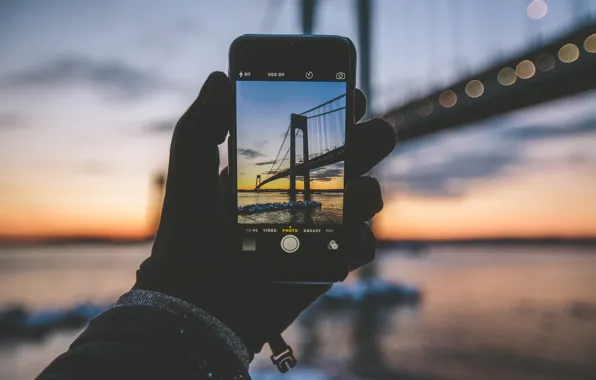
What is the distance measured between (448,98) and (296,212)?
1271 centimetres

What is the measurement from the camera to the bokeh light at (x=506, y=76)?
40.8 feet

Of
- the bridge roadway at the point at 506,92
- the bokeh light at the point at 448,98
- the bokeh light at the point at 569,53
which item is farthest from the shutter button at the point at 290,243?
the bokeh light at the point at 448,98

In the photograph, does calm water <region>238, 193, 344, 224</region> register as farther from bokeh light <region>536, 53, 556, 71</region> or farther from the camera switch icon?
bokeh light <region>536, 53, 556, 71</region>

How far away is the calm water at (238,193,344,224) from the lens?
35.1 inches

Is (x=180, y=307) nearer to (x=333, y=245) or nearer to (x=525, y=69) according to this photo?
(x=333, y=245)

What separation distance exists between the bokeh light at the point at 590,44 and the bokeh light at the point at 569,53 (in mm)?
175

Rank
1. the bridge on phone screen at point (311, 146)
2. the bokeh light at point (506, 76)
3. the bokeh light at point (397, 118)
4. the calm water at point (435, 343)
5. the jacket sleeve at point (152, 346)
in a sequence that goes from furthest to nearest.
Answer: the bokeh light at point (397, 118), the bokeh light at point (506, 76), the calm water at point (435, 343), the bridge on phone screen at point (311, 146), the jacket sleeve at point (152, 346)

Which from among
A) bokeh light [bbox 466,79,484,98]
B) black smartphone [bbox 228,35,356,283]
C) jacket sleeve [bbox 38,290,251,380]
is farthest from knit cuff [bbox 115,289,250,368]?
bokeh light [bbox 466,79,484,98]

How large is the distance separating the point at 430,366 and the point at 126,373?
3.87 metres

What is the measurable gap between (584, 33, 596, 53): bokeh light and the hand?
12489mm

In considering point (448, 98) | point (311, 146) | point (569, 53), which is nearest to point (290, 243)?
point (311, 146)

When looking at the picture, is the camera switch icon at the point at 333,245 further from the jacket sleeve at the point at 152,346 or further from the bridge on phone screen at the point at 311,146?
the jacket sleeve at the point at 152,346

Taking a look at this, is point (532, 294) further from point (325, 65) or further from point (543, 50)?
point (325, 65)

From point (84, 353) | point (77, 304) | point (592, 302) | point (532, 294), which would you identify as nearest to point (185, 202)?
point (84, 353)
